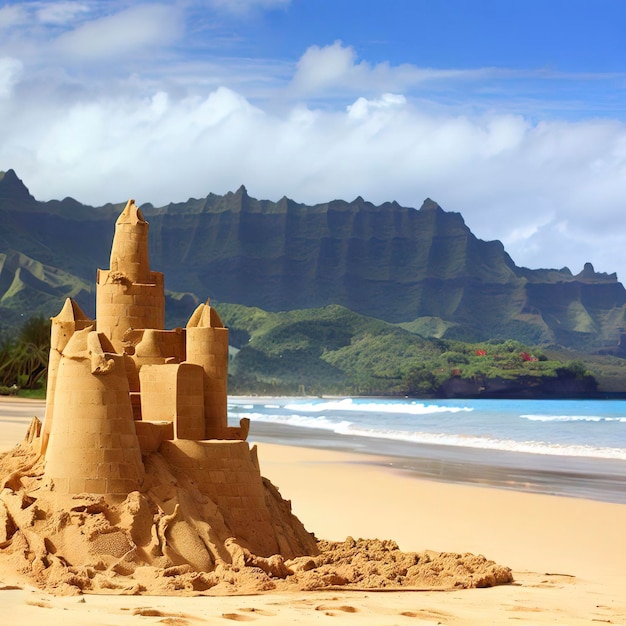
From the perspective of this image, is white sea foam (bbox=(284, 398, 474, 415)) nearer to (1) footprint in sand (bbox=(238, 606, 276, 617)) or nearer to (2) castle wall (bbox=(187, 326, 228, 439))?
(2) castle wall (bbox=(187, 326, 228, 439))

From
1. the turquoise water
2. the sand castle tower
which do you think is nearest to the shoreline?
the turquoise water

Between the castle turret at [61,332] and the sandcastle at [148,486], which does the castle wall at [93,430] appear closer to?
the sandcastle at [148,486]

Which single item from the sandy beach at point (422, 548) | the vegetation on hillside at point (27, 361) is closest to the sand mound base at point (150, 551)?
the sandy beach at point (422, 548)

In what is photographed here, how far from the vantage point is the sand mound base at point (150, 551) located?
10.4 m

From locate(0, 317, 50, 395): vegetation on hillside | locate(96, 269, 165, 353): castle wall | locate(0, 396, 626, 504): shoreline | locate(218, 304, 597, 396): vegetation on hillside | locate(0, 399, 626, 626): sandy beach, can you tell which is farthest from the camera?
locate(218, 304, 597, 396): vegetation on hillside

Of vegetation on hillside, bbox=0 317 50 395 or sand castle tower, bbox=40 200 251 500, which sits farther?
vegetation on hillside, bbox=0 317 50 395

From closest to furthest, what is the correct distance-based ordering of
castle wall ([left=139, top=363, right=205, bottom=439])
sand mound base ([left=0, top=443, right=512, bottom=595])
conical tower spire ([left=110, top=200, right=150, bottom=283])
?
sand mound base ([left=0, top=443, right=512, bottom=595]) → castle wall ([left=139, top=363, right=205, bottom=439]) → conical tower spire ([left=110, top=200, right=150, bottom=283])

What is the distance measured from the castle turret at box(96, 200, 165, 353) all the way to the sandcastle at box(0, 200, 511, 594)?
2 centimetres

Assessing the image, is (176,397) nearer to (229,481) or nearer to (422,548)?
(229,481)

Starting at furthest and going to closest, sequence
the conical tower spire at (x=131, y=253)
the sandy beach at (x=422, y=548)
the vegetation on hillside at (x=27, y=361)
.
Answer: the vegetation on hillside at (x=27, y=361)
the conical tower spire at (x=131, y=253)
the sandy beach at (x=422, y=548)

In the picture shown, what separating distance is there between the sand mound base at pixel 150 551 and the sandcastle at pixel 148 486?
1 centimetres

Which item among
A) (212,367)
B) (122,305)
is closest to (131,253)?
(122,305)

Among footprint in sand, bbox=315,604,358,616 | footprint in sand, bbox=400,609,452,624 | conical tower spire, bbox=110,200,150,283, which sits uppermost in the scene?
conical tower spire, bbox=110,200,150,283

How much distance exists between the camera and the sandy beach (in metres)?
9.43
